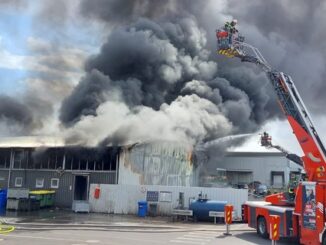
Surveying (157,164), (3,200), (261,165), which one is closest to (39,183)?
(3,200)

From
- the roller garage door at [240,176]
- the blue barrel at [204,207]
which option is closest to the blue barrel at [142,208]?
the blue barrel at [204,207]

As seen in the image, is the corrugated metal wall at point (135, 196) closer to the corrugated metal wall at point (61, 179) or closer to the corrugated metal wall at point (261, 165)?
the corrugated metal wall at point (61, 179)

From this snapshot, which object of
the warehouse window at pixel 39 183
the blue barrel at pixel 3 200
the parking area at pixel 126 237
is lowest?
the parking area at pixel 126 237

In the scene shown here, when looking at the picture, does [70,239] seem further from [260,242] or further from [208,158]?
[208,158]

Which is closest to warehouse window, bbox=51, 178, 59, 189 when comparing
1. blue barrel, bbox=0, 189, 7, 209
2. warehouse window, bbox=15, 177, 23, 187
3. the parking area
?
warehouse window, bbox=15, 177, 23, 187

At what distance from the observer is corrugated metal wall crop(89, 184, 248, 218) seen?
843 inches

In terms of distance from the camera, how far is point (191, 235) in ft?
51.3

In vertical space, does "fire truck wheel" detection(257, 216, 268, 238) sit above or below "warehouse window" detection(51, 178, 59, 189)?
below

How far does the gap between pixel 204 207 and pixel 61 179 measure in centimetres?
1027

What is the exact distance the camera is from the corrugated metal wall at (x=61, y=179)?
25.3 m

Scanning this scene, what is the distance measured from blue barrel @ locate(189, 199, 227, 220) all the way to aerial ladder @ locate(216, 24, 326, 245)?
2614 millimetres

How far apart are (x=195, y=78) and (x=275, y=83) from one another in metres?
17.1

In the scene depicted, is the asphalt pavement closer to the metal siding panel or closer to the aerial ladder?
the aerial ladder

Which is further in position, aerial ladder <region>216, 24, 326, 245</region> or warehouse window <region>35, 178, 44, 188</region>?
warehouse window <region>35, 178, 44, 188</region>
